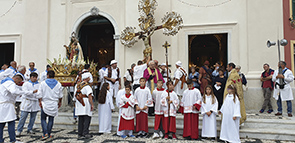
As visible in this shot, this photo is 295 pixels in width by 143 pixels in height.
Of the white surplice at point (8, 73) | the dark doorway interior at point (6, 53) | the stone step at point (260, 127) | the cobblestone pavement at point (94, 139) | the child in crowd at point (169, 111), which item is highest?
the dark doorway interior at point (6, 53)

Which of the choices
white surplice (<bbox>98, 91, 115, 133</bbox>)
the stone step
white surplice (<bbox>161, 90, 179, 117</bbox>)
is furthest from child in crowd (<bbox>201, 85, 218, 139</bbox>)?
white surplice (<bbox>98, 91, 115, 133</bbox>)

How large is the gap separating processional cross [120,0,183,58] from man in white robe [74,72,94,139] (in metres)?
3.49

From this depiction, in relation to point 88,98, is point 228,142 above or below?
below

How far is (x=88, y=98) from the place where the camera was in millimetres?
6125

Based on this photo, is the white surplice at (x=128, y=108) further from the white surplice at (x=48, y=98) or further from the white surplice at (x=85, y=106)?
the white surplice at (x=48, y=98)

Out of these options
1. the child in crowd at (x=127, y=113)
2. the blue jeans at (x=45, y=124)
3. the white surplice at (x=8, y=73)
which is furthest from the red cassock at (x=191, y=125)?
the white surplice at (x=8, y=73)

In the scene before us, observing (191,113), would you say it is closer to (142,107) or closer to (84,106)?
(142,107)

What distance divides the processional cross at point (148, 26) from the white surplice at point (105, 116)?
2984 mm

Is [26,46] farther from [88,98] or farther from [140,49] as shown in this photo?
[88,98]

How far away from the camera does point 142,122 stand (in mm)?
6344

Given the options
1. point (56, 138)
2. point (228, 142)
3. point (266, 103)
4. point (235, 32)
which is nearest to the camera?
point (228, 142)

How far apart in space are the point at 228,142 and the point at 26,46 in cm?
1033

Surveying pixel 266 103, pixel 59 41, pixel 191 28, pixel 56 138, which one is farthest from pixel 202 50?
pixel 56 138

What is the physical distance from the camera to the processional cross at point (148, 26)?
357 inches
